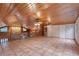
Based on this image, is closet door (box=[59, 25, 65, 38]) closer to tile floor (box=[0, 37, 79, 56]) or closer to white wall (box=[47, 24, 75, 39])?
white wall (box=[47, 24, 75, 39])

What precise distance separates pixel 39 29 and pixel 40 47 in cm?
43

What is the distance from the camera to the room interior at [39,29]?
2.58 m

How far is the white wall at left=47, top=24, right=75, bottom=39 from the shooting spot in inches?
104

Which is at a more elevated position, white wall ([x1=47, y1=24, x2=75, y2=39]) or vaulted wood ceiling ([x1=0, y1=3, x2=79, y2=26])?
vaulted wood ceiling ([x1=0, y1=3, x2=79, y2=26])

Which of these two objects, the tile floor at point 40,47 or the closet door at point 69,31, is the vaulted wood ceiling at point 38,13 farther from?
the tile floor at point 40,47

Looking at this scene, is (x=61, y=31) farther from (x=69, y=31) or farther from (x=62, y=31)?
(x=69, y=31)

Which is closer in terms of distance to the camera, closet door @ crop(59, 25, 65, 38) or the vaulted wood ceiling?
the vaulted wood ceiling

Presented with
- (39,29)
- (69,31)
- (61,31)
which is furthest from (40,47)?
(69,31)

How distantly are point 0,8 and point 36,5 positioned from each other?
810 mm

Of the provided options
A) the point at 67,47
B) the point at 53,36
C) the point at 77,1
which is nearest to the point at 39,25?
the point at 53,36

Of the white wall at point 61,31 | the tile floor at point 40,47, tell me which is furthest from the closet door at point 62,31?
the tile floor at point 40,47

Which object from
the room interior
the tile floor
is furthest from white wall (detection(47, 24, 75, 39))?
the tile floor

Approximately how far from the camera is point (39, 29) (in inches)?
107

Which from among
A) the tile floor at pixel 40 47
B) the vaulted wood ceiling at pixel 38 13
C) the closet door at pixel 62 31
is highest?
the vaulted wood ceiling at pixel 38 13
